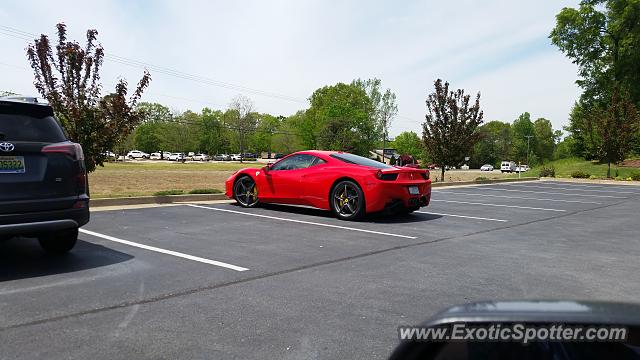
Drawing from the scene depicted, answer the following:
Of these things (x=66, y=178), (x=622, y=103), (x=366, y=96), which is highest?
(x=366, y=96)

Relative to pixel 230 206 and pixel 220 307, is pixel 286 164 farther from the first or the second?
pixel 220 307

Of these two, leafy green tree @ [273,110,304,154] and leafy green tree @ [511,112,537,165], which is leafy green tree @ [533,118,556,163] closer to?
leafy green tree @ [511,112,537,165]

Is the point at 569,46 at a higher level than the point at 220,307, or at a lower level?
higher

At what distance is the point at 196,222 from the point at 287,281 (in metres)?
3.91

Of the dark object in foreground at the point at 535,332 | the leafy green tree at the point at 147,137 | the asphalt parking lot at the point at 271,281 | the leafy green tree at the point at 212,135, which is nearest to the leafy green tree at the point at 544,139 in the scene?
the leafy green tree at the point at 212,135

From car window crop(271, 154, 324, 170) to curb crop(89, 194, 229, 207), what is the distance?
2.80m

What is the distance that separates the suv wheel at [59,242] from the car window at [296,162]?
15.5ft

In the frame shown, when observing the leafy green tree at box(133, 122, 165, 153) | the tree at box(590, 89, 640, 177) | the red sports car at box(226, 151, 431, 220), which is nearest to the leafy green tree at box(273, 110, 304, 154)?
the leafy green tree at box(133, 122, 165, 153)

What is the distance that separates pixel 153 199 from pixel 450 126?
64.6 ft

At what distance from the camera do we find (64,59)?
11062mm

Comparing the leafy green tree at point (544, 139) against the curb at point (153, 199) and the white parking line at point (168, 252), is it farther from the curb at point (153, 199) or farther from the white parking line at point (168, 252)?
the white parking line at point (168, 252)

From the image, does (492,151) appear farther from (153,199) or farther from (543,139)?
(153,199)

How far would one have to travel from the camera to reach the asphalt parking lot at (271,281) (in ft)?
9.86

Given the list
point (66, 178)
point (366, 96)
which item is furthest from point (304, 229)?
point (366, 96)
